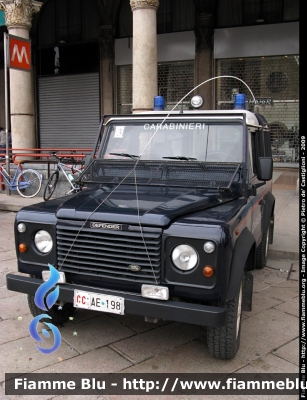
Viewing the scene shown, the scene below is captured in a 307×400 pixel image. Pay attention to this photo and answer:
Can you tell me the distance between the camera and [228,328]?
3.37 m

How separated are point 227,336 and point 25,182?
9.27 meters

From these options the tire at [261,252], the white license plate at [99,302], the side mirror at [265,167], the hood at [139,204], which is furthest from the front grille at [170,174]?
the tire at [261,252]

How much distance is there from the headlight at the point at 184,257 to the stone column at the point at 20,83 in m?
11.3

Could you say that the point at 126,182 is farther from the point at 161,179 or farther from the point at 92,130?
the point at 92,130

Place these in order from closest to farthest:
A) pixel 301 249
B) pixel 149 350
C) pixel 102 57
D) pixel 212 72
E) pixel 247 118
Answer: pixel 301 249
pixel 149 350
pixel 247 118
pixel 212 72
pixel 102 57

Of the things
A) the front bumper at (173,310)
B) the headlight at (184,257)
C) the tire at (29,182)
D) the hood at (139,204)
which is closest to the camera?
the front bumper at (173,310)

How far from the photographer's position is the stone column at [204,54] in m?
15.4

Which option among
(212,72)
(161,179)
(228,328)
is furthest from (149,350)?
(212,72)

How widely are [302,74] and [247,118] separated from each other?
2016 millimetres

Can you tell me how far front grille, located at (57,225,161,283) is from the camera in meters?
3.22

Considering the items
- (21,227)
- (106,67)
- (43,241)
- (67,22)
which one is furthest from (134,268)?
(67,22)

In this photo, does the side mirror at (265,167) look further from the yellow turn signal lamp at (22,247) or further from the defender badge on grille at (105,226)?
the yellow turn signal lamp at (22,247)

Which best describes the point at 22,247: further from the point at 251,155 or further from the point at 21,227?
the point at 251,155

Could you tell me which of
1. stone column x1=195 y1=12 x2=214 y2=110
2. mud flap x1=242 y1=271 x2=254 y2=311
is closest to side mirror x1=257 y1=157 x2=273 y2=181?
mud flap x1=242 y1=271 x2=254 y2=311
